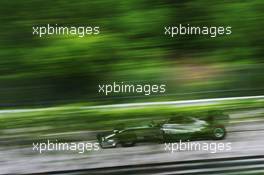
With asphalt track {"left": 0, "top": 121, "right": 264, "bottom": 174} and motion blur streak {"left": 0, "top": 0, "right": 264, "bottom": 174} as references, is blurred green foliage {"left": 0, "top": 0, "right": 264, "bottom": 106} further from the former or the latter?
asphalt track {"left": 0, "top": 121, "right": 264, "bottom": 174}

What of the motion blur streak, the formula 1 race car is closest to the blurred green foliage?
the motion blur streak

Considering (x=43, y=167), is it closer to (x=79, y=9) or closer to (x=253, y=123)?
(x=79, y=9)

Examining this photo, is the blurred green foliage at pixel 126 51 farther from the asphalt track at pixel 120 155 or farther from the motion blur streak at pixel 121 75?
the asphalt track at pixel 120 155

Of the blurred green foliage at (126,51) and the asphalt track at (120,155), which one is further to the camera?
the blurred green foliage at (126,51)

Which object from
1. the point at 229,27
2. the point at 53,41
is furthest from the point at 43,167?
the point at 229,27

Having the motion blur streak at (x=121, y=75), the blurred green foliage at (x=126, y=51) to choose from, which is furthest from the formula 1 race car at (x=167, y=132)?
the blurred green foliage at (x=126, y=51)

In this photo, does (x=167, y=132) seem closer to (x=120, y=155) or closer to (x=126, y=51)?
(x=120, y=155)

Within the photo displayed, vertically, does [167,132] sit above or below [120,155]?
above

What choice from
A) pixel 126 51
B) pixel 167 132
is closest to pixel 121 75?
pixel 126 51

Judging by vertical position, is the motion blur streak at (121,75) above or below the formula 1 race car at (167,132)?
above
